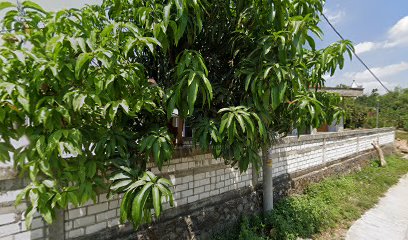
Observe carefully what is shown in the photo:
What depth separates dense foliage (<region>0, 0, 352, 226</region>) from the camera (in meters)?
1.86

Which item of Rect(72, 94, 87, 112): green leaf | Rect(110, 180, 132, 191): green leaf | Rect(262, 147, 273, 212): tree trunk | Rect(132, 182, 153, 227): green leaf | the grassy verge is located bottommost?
the grassy verge

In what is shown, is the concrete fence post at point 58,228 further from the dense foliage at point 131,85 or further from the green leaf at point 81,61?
the green leaf at point 81,61

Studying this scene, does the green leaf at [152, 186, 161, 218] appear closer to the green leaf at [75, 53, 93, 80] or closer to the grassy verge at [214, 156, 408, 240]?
the green leaf at [75, 53, 93, 80]

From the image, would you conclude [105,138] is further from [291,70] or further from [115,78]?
[291,70]

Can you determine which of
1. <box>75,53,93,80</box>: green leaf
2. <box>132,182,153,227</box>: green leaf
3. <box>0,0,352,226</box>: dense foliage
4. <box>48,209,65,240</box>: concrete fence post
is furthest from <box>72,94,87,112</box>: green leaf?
<box>48,209,65,240</box>: concrete fence post

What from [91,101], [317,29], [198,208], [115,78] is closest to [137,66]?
[115,78]

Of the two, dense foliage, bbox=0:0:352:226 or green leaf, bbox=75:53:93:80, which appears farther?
dense foliage, bbox=0:0:352:226

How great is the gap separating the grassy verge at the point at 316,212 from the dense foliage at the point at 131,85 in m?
2.02

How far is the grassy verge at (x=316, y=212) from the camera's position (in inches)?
178

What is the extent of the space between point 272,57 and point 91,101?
5.80ft

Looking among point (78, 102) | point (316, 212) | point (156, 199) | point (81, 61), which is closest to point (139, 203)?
point (156, 199)

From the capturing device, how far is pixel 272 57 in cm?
283

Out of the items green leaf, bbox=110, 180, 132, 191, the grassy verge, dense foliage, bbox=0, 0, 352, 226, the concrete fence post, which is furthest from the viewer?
the grassy verge

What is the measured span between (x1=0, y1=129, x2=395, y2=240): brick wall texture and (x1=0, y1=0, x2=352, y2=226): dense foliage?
41cm
